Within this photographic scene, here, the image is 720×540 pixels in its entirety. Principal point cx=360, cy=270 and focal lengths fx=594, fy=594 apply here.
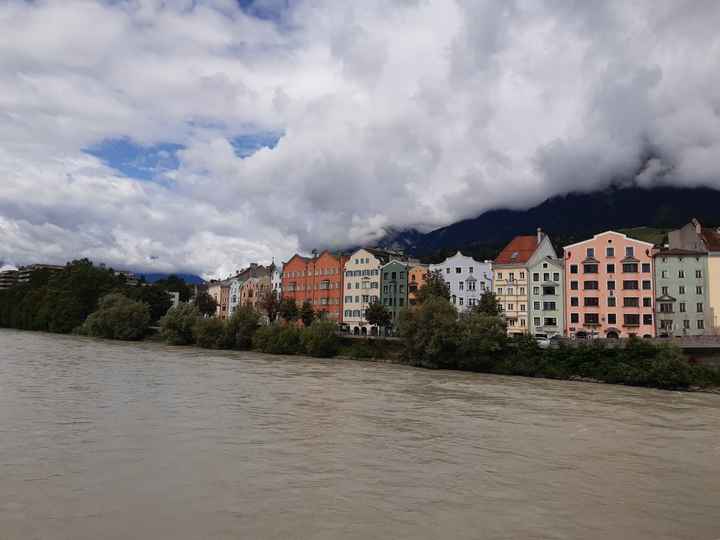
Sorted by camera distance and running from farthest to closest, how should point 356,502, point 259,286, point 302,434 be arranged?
point 259,286 → point 302,434 → point 356,502

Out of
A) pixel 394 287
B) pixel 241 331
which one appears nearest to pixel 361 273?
pixel 394 287

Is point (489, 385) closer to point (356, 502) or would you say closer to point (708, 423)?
point (708, 423)

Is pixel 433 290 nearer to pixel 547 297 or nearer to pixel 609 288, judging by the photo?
pixel 547 297

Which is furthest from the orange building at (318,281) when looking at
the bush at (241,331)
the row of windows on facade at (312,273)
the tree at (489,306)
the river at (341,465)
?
the river at (341,465)

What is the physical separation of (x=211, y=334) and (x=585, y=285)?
50.1m

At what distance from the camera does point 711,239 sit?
7119 centimetres

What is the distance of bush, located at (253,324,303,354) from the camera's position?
74.6 m

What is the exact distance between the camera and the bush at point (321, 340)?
71812 millimetres

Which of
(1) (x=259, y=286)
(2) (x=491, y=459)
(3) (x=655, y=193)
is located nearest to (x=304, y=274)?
(1) (x=259, y=286)

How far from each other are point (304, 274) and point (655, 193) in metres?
121

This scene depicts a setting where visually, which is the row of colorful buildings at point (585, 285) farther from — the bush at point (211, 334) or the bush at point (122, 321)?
the bush at point (122, 321)

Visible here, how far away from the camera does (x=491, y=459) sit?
758 inches

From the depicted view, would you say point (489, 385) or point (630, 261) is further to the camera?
point (630, 261)

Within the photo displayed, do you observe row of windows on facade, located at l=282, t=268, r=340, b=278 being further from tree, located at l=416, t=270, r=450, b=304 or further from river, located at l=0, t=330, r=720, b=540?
river, located at l=0, t=330, r=720, b=540
